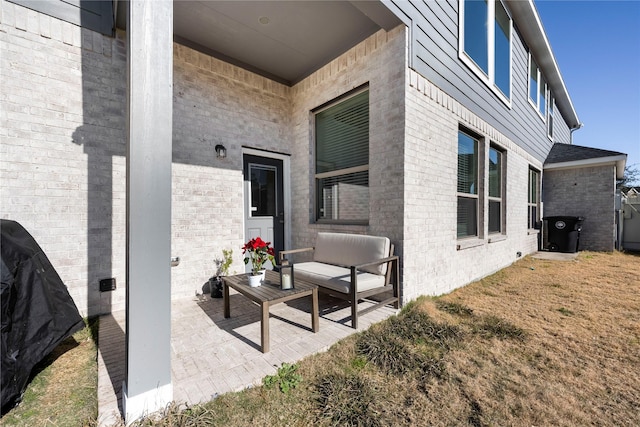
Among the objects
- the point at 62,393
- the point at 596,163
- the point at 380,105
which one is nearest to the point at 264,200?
the point at 380,105

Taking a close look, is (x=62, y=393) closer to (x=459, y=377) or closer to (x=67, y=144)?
(x=67, y=144)

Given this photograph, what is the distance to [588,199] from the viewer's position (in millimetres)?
8242

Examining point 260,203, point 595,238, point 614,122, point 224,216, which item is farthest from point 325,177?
point 614,122

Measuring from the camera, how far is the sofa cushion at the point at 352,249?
11.2 ft

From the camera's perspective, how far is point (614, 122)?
13820 millimetres

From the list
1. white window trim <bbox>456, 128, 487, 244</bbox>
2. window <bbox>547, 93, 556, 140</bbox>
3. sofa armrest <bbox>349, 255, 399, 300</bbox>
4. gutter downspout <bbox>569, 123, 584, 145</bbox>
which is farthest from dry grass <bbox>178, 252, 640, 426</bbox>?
gutter downspout <bbox>569, 123, 584, 145</bbox>

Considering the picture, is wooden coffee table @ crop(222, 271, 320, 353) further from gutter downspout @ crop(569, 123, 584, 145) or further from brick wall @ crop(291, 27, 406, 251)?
gutter downspout @ crop(569, 123, 584, 145)

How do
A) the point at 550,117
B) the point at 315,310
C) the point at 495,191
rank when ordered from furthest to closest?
the point at 550,117 < the point at 495,191 < the point at 315,310

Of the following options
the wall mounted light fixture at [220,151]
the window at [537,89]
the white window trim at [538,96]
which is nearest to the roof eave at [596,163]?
the white window trim at [538,96]

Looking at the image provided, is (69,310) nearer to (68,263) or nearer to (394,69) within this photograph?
(68,263)

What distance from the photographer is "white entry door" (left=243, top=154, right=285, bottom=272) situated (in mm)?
4695

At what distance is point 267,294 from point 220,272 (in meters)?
1.98

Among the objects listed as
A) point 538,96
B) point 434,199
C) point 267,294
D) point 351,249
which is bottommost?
point 267,294

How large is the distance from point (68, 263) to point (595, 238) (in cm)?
1236
